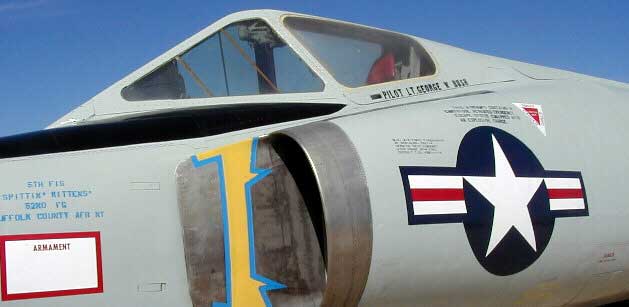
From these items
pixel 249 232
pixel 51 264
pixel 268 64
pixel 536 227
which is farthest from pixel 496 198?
pixel 51 264

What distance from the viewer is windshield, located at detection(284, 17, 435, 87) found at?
4562 millimetres

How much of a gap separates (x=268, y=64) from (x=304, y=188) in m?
1.07

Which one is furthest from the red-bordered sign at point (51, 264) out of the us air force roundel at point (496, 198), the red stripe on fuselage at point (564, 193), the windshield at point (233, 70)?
the red stripe on fuselage at point (564, 193)

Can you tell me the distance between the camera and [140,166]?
3.46m

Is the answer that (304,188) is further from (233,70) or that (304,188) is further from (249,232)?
(233,70)

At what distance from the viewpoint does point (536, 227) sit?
13.1ft

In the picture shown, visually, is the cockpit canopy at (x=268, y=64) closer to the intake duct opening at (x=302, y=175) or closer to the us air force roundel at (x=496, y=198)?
the intake duct opening at (x=302, y=175)

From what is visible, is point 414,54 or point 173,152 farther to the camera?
point 414,54

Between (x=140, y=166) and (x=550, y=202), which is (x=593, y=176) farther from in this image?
(x=140, y=166)

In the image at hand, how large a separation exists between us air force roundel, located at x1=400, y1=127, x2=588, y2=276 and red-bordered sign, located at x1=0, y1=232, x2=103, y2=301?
1.56 meters

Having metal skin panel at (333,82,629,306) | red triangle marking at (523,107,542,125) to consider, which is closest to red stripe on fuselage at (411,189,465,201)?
metal skin panel at (333,82,629,306)

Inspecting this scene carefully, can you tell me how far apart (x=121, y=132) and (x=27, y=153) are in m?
0.50

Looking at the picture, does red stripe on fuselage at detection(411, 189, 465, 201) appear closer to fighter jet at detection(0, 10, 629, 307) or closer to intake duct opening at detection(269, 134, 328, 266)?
fighter jet at detection(0, 10, 629, 307)

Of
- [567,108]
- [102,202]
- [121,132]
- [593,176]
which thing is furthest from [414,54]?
[102,202]
